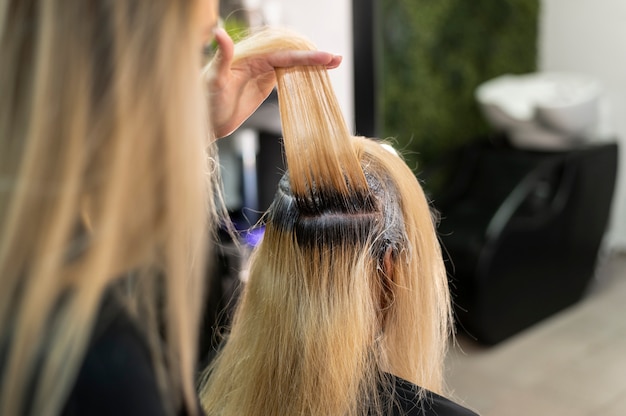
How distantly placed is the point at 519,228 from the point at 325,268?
92.4 inches

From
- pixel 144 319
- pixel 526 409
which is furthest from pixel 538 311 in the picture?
pixel 144 319

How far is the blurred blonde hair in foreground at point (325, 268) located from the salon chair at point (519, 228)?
1870 millimetres

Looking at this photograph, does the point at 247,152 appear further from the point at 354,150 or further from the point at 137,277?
the point at 137,277

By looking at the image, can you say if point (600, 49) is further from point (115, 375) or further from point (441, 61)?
point (115, 375)

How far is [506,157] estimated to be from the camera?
3.61 m

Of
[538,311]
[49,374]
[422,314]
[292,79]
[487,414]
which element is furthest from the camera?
[538,311]

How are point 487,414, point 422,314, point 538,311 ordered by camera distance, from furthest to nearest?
point 538,311 < point 487,414 < point 422,314

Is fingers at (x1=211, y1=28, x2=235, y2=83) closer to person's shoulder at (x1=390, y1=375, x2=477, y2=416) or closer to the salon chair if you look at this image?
person's shoulder at (x1=390, y1=375, x2=477, y2=416)

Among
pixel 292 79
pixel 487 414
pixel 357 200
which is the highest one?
Result: pixel 292 79

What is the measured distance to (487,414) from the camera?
256cm

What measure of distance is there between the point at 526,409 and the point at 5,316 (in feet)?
8.05

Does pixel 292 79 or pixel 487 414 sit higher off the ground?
pixel 292 79

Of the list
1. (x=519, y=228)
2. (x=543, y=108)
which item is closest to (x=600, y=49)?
(x=543, y=108)

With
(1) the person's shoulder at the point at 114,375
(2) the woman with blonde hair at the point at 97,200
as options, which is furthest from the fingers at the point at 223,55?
(1) the person's shoulder at the point at 114,375
